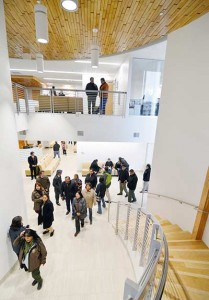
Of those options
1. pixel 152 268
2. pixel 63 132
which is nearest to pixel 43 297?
pixel 152 268

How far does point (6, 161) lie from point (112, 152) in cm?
757

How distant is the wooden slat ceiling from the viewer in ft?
11.2

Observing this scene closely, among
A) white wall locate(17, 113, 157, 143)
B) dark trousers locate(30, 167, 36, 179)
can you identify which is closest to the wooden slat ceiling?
white wall locate(17, 113, 157, 143)

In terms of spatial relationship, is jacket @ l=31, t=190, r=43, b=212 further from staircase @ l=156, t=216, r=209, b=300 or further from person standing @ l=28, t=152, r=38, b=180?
person standing @ l=28, t=152, r=38, b=180

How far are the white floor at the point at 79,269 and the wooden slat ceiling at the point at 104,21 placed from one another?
579cm

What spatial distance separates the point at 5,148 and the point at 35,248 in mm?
2116

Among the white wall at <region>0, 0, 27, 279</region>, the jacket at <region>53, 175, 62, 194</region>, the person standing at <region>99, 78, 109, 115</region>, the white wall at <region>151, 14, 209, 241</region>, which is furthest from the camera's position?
the person standing at <region>99, 78, 109, 115</region>

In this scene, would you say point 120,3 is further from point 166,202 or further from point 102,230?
point 102,230

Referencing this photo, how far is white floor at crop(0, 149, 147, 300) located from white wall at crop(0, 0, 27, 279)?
67 centimetres

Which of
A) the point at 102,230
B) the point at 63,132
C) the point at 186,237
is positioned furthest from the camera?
the point at 63,132

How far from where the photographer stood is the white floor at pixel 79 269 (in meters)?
3.28

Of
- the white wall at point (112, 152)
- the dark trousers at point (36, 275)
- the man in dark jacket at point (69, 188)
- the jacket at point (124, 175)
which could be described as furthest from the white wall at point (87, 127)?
the dark trousers at point (36, 275)

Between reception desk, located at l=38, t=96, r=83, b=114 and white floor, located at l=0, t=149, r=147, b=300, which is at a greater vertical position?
reception desk, located at l=38, t=96, r=83, b=114

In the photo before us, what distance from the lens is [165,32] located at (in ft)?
15.5
